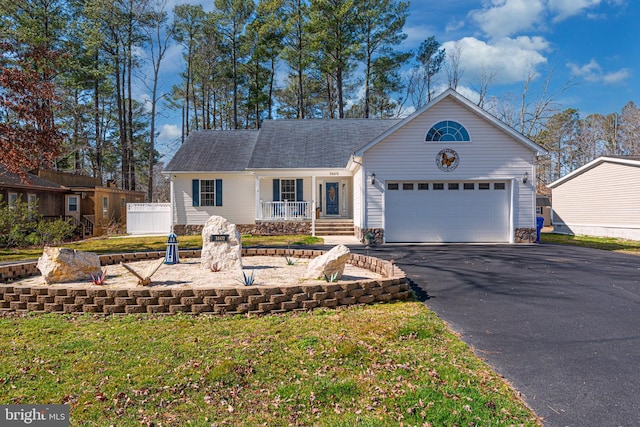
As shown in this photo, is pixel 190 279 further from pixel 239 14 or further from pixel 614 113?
pixel 614 113

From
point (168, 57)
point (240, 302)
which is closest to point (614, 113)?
point (168, 57)

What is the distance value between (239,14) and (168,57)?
665 centimetres

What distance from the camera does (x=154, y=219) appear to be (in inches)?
731

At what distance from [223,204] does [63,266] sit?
1208cm

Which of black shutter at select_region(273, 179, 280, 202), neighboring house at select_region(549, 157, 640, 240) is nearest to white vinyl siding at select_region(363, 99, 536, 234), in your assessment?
black shutter at select_region(273, 179, 280, 202)

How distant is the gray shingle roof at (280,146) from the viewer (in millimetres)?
17562

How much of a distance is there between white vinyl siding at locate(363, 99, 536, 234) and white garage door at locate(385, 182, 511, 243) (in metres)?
0.38

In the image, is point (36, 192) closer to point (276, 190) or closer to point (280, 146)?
point (276, 190)

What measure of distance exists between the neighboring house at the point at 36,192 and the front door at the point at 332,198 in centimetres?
1405

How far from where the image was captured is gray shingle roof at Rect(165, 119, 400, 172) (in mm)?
17562

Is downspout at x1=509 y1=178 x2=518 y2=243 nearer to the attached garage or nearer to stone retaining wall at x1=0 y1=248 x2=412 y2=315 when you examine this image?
the attached garage

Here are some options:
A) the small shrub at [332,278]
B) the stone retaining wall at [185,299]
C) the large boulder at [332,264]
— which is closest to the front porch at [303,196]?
the large boulder at [332,264]

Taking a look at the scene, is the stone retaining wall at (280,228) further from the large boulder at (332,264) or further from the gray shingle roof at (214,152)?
the large boulder at (332,264)

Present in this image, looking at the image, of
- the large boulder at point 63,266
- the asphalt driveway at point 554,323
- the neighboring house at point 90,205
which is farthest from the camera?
the neighboring house at point 90,205
